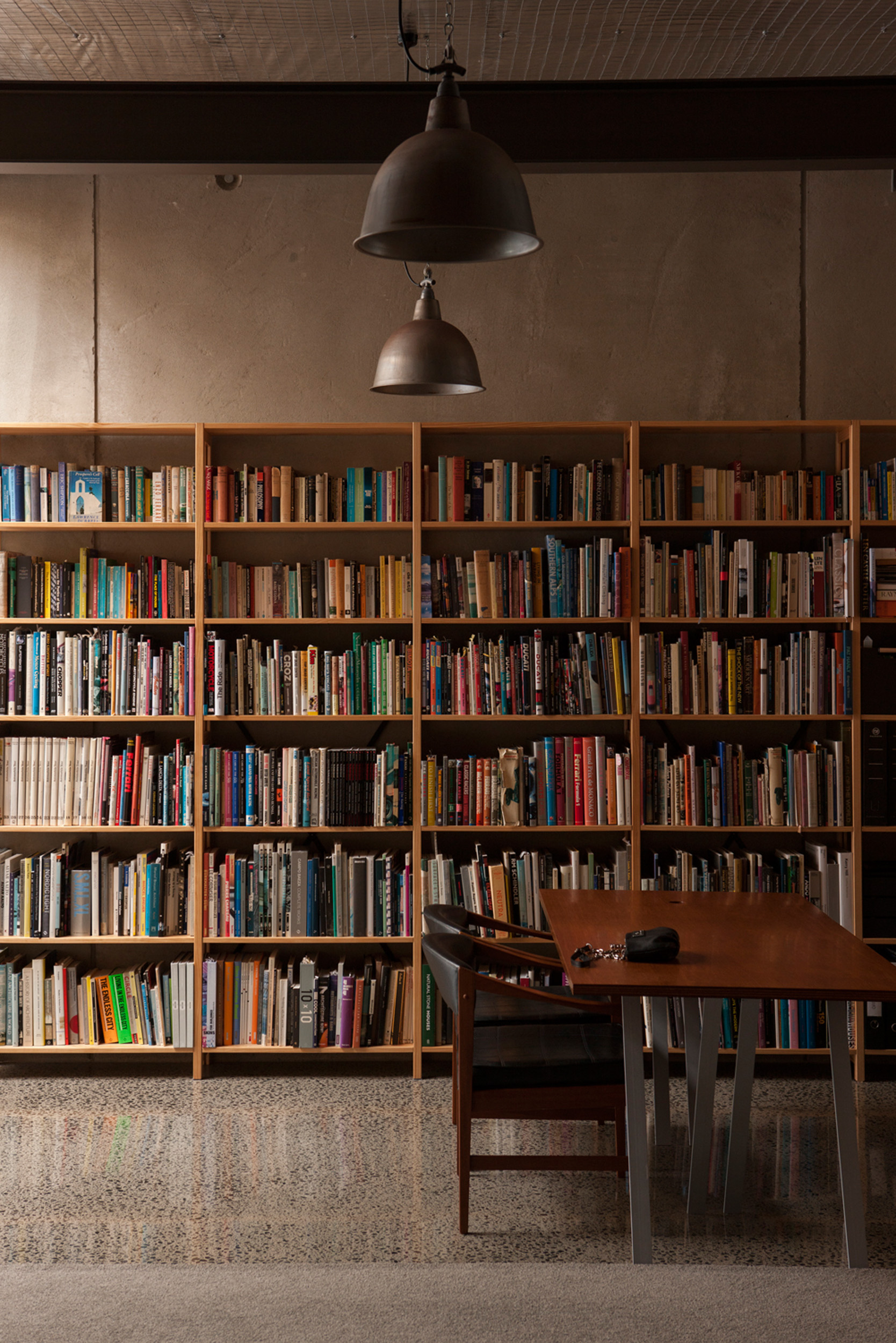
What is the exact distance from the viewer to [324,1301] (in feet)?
8.57

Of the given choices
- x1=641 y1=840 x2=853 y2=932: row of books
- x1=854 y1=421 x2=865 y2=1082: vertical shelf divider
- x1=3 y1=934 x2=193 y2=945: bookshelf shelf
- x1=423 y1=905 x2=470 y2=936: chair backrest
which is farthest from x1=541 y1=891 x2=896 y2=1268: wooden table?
x1=3 y1=934 x2=193 y2=945: bookshelf shelf

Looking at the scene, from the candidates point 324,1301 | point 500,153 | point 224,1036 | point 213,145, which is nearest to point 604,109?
point 213,145

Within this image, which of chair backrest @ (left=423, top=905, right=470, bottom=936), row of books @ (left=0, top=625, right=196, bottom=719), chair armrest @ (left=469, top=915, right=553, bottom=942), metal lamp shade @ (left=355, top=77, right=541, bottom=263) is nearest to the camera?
metal lamp shade @ (left=355, top=77, right=541, bottom=263)

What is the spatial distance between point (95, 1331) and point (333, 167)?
323cm

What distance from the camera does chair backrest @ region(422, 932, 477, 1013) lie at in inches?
128

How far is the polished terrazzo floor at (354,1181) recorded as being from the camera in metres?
3.18

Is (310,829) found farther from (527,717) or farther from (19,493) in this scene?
(19,493)

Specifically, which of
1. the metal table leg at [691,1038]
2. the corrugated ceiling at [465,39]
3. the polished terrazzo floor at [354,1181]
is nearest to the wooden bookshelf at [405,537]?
the polished terrazzo floor at [354,1181]

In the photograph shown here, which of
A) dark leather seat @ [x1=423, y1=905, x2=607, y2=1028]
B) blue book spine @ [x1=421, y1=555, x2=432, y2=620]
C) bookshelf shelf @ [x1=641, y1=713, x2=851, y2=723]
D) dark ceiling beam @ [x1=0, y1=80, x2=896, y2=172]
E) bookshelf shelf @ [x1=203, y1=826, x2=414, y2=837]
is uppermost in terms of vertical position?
dark ceiling beam @ [x1=0, y1=80, x2=896, y2=172]

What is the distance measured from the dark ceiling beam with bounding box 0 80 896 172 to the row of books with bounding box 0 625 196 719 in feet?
6.43

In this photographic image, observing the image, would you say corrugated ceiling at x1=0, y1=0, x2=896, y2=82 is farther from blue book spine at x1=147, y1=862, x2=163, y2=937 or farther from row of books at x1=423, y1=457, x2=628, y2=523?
blue book spine at x1=147, y1=862, x2=163, y2=937

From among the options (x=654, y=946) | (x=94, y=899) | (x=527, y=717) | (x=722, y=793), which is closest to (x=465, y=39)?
(x=527, y=717)

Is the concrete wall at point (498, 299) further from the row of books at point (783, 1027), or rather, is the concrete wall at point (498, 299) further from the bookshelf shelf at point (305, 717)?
the row of books at point (783, 1027)

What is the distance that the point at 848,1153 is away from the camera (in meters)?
2.99
